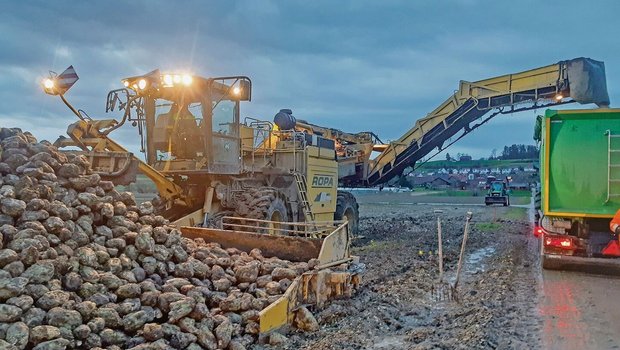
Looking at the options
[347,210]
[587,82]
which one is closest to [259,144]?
[347,210]

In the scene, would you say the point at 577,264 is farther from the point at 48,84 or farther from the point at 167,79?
the point at 48,84

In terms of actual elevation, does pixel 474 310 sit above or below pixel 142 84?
below

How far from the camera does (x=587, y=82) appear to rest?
36.4 feet

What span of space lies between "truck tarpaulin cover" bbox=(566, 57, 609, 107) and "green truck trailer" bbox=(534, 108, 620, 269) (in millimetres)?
3962

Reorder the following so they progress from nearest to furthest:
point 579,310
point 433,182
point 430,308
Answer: point 579,310 → point 430,308 → point 433,182

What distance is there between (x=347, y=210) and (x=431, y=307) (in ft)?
21.8

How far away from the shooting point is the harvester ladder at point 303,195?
33.6 ft

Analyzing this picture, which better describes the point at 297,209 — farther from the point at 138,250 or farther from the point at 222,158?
the point at 138,250

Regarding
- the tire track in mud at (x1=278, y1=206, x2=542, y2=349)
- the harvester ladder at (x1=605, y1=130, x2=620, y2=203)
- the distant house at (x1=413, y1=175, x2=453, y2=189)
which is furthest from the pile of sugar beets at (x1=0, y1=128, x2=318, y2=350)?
the distant house at (x1=413, y1=175, x2=453, y2=189)

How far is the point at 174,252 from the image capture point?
5.29m

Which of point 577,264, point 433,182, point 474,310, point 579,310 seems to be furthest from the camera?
point 433,182

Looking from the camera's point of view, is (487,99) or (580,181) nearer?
(580,181)

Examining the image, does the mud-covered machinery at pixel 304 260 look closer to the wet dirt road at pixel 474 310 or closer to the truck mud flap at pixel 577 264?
the wet dirt road at pixel 474 310

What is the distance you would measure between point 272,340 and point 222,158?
4.24 meters
